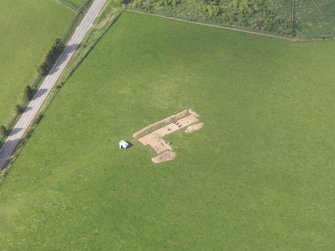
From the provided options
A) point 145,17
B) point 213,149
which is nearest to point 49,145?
point 213,149

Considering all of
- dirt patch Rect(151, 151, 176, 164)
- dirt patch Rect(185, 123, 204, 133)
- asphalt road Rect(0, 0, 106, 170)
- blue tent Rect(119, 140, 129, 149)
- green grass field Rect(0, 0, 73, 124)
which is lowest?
dirt patch Rect(185, 123, 204, 133)

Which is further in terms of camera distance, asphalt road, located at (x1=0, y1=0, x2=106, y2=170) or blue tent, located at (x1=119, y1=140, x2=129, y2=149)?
asphalt road, located at (x1=0, y1=0, x2=106, y2=170)

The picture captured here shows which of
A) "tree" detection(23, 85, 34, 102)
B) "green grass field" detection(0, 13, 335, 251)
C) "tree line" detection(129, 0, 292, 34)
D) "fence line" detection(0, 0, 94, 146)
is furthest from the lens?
"tree line" detection(129, 0, 292, 34)

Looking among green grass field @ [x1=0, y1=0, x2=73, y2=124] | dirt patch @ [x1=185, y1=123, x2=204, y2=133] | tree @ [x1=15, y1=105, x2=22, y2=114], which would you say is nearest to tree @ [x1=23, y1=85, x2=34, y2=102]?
green grass field @ [x1=0, y1=0, x2=73, y2=124]

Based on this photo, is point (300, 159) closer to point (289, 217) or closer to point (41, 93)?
point (289, 217)

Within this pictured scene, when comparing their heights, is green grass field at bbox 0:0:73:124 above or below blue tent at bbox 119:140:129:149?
above

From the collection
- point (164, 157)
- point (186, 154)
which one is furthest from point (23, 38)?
point (186, 154)

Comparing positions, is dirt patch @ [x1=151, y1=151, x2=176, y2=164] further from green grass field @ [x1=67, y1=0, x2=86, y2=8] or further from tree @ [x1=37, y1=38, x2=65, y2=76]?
green grass field @ [x1=67, y1=0, x2=86, y2=8]
